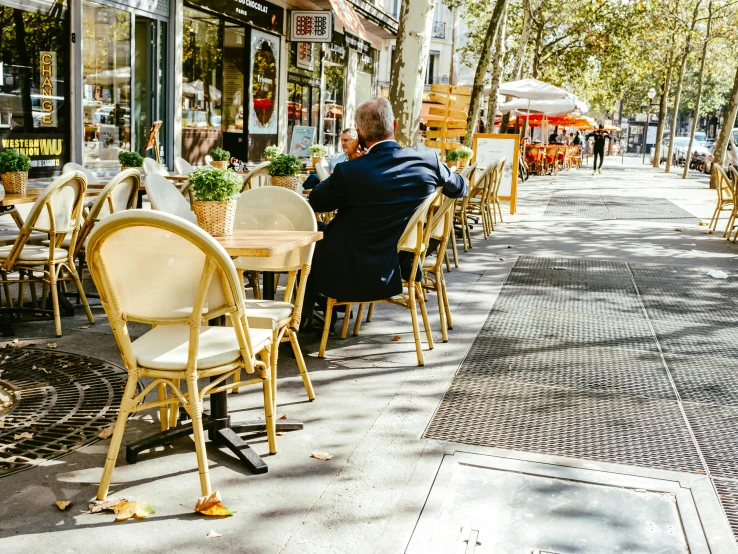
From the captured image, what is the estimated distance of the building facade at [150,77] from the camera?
36.6 ft

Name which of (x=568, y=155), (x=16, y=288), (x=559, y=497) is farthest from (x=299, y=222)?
(x=568, y=155)

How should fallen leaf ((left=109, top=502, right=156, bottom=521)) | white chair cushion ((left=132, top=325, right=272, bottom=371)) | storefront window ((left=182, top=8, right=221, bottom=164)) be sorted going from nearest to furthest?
fallen leaf ((left=109, top=502, right=156, bottom=521)) → white chair cushion ((left=132, top=325, right=272, bottom=371)) → storefront window ((left=182, top=8, right=221, bottom=164))

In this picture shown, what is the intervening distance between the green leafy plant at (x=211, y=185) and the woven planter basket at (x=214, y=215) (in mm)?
31

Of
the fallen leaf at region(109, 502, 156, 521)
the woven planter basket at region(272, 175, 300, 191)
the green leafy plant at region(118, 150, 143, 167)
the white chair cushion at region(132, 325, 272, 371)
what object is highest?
the green leafy plant at region(118, 150, 143, 167)

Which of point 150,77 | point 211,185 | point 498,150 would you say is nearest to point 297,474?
point 211,185

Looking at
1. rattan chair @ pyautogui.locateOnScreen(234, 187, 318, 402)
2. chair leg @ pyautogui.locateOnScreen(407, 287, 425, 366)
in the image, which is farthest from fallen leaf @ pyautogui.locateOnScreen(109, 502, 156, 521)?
chair leg @ pyautogui.locateOnScreen(407, 287, 425, 366)

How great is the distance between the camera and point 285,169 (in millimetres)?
6504

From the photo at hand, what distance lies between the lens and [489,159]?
14867 millimetres

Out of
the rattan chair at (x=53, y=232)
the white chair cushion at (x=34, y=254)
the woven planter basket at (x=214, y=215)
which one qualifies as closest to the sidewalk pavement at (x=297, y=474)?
the rattan chair at (x=53, y=232)

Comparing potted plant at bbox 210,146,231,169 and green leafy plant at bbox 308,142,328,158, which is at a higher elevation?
green leafy plant at bbox 308,142,328,158

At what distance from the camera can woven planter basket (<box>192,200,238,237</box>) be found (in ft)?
13.2

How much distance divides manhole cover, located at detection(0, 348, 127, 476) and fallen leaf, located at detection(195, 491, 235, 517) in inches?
34.9

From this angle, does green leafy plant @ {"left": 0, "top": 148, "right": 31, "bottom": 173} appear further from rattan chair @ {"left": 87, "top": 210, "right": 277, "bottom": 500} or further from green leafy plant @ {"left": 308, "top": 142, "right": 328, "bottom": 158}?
rattan chair @ {"left": 87, "top": 210, "right": 277, "bottom": 500}

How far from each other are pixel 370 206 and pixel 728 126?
63.8 ft
